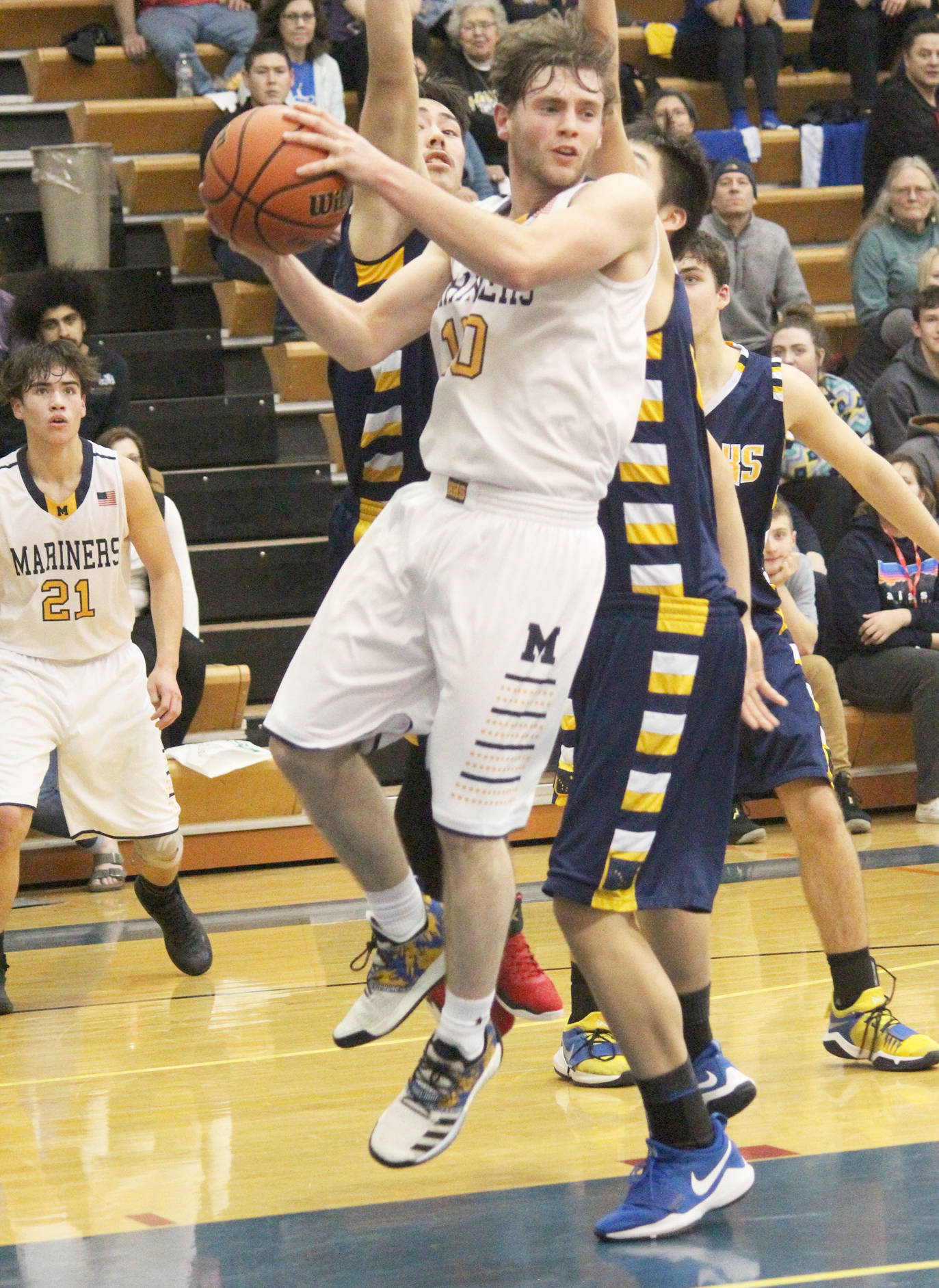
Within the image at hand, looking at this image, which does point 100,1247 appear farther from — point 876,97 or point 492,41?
point 876,97

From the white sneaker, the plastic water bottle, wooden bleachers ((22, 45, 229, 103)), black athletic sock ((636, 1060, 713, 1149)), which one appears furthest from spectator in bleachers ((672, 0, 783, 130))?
A: black athletic sock ((636, 1060, 713, 1149))

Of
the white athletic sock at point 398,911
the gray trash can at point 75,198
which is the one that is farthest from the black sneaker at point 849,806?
the gray trash can at point 75,198

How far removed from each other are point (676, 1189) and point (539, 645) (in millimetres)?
1007

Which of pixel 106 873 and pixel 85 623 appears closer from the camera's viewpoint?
pixel 85 623

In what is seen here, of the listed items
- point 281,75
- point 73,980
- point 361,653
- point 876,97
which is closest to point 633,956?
point 361,653

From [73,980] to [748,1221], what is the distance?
2.96 meters

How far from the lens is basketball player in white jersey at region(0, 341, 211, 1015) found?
5504 millimetres

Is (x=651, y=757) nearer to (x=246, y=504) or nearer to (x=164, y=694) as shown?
(x=164, y=694)

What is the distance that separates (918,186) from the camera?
942 centimetres

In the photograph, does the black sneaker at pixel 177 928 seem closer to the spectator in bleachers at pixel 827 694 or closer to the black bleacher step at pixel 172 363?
the spectator in bleachers at pixel 827 694

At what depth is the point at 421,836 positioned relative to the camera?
3.88 m

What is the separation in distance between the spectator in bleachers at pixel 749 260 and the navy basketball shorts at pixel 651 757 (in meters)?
6.18

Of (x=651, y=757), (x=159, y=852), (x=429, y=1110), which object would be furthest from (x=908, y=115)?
(x=429, y=1110)

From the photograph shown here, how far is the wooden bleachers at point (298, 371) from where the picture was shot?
9102 millimetres
